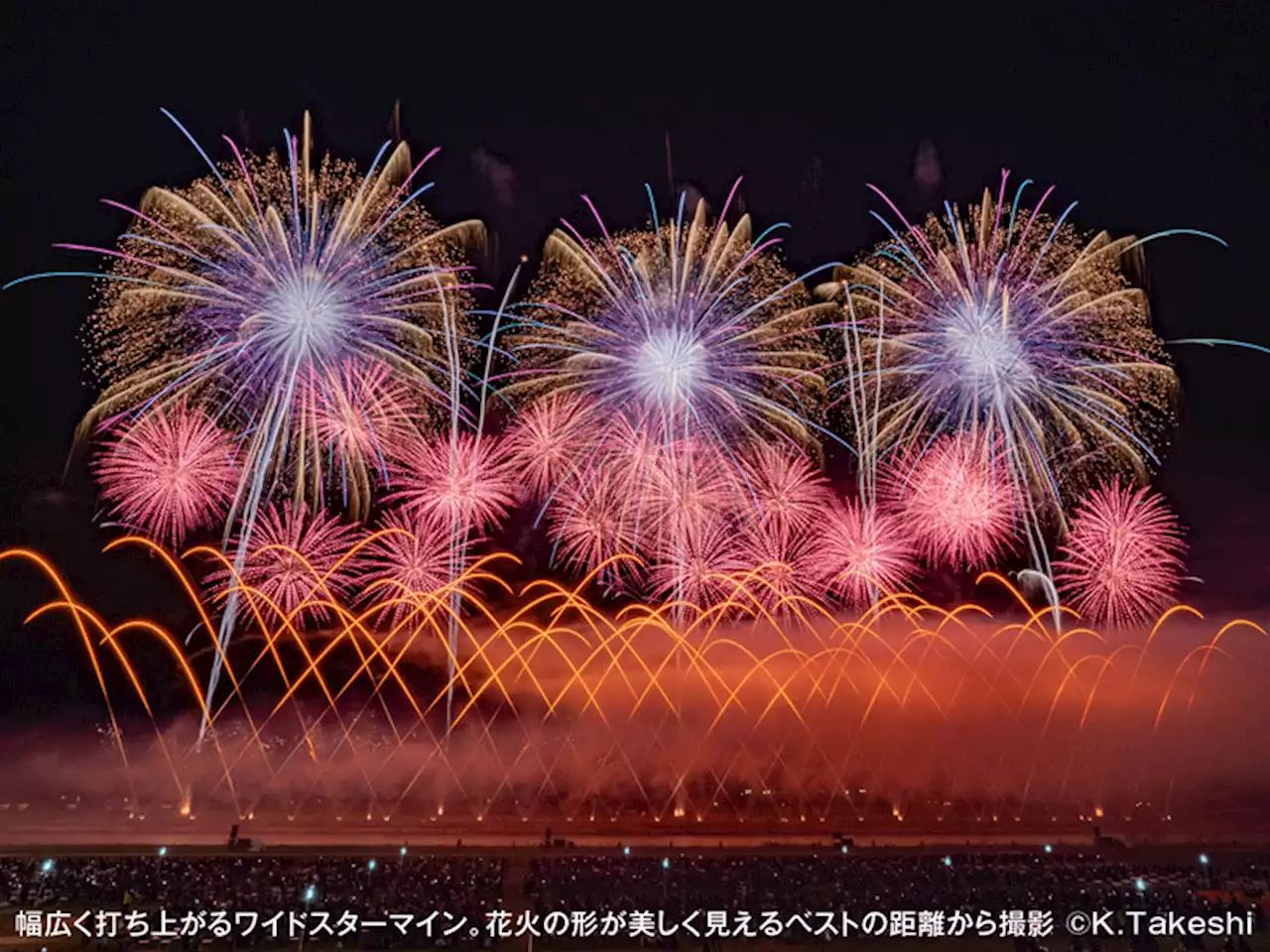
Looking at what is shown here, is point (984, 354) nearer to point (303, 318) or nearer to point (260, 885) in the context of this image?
point (303, 318)

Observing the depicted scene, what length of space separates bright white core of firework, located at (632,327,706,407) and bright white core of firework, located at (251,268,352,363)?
7917 millimetres

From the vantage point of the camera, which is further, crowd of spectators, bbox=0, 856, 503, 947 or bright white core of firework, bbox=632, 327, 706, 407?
bright white core of firework, bbox=632, 327, 706, 407

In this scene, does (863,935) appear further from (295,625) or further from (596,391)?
(295,625)

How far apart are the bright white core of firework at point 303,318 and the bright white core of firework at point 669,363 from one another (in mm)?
7917

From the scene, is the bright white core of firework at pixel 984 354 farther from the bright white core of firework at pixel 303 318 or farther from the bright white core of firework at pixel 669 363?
the bright white core of firework at pixel 303 318

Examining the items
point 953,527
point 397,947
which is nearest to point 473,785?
point 397,947

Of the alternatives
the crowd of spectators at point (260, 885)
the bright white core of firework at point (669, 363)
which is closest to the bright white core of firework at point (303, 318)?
the bright white core of firework at point (669, 363)

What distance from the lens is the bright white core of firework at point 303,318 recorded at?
23.8 meters

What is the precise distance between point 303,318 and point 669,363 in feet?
31.8

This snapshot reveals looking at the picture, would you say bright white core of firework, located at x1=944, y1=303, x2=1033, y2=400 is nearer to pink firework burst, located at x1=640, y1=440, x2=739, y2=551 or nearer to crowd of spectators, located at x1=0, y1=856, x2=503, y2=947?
pink firework burst, located at x1=640, y1=440, x2=739, y2=551

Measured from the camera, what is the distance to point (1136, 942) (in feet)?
72.4

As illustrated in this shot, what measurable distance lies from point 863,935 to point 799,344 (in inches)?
602

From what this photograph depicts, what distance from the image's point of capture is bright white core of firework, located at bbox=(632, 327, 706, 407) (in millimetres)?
25688

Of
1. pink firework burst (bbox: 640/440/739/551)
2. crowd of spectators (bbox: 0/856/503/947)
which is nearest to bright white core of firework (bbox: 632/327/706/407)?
pink firework burst (bbox: 640/440/739/551)
